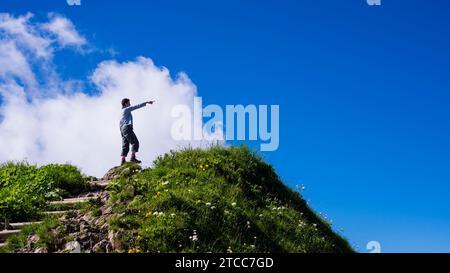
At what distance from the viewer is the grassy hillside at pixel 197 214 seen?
13.2 m

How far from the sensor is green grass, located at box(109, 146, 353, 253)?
13.2 metres

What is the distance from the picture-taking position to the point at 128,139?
23.2m

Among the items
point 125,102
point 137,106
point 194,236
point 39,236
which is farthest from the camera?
point 125,102

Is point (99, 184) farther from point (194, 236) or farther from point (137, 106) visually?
point (194, 236)

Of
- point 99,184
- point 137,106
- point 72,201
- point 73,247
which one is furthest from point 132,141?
point 73,247

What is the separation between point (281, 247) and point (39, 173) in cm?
1052

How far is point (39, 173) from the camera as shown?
70.9 ft

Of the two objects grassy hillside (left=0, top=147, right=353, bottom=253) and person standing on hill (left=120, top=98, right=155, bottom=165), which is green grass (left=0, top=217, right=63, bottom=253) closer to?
grassy hillside (left=0, top=147, right=353, bottom=253)

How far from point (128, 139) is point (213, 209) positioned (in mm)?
9123

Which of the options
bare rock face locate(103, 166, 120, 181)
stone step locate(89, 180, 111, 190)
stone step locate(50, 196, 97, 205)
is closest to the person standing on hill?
bare rock face locate(103, 166, 120, 181)

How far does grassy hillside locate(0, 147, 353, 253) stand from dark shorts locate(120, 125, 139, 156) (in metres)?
1.67
